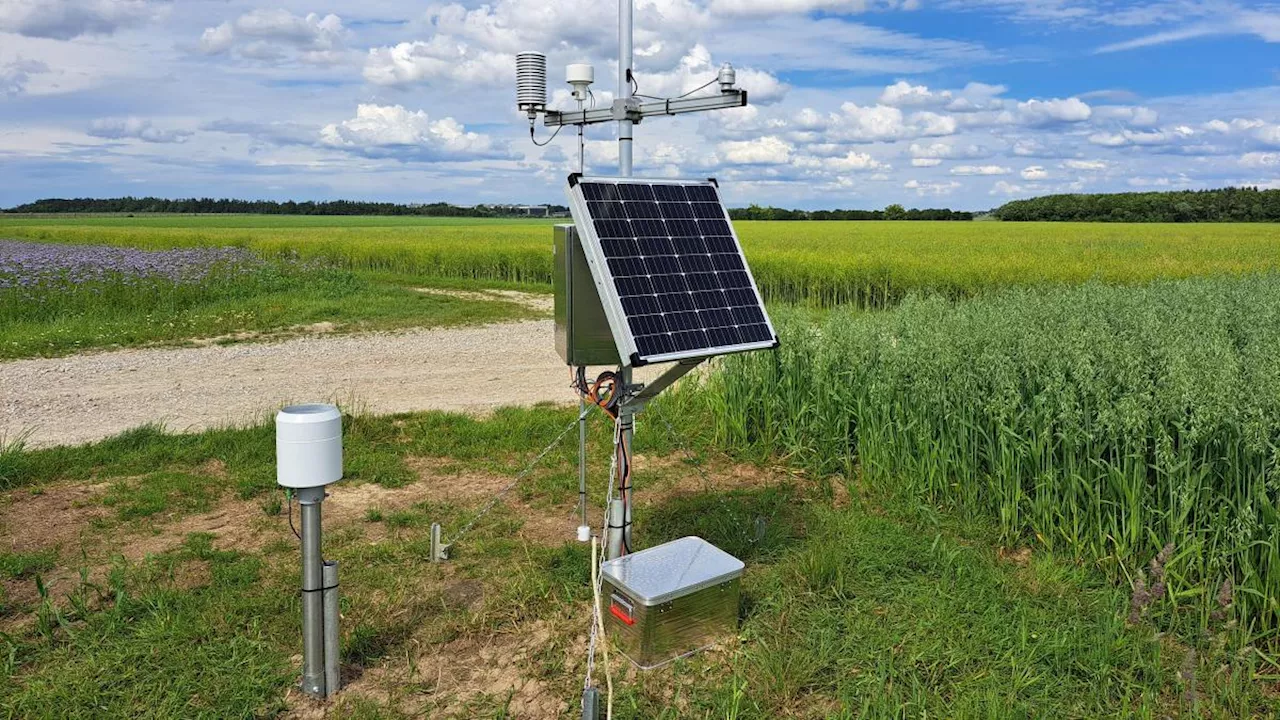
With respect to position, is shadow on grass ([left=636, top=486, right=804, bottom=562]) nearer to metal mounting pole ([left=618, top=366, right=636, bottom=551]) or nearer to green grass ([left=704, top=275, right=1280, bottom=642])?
green grass ([left=704, top=275, right=1280, bottom=642])

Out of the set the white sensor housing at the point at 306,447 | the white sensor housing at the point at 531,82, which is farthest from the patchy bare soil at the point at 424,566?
the white sensor housing at the point at 531,82

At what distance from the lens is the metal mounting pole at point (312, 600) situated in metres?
3.84

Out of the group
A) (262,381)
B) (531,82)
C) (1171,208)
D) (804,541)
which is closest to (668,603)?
(804,541)

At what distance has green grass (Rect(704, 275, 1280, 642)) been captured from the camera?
4.38 meters

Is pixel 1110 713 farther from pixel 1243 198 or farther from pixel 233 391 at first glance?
pixel 1243 198

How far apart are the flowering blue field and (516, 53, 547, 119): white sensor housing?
411 inches

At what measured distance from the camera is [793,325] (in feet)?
25.9

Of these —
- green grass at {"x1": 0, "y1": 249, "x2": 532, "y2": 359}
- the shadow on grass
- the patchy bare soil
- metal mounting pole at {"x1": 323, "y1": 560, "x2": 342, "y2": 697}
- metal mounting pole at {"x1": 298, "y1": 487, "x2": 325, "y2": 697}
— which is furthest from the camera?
green grass at {"x1": 0, "y1": 249, "x2": 532, "y2": 359}

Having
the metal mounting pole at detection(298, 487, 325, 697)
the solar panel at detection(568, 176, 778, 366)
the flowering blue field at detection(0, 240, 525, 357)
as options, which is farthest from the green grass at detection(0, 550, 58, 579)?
the flowering blue field at detection(0, 240, 525, 357)

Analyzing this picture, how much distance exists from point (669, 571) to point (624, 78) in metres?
2.62

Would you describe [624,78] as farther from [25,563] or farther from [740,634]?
[25,563]

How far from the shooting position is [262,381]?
36.3ft

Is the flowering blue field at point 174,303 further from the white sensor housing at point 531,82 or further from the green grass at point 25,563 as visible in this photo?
the white sensor housing at point 531,82

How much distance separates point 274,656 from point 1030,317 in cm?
621
